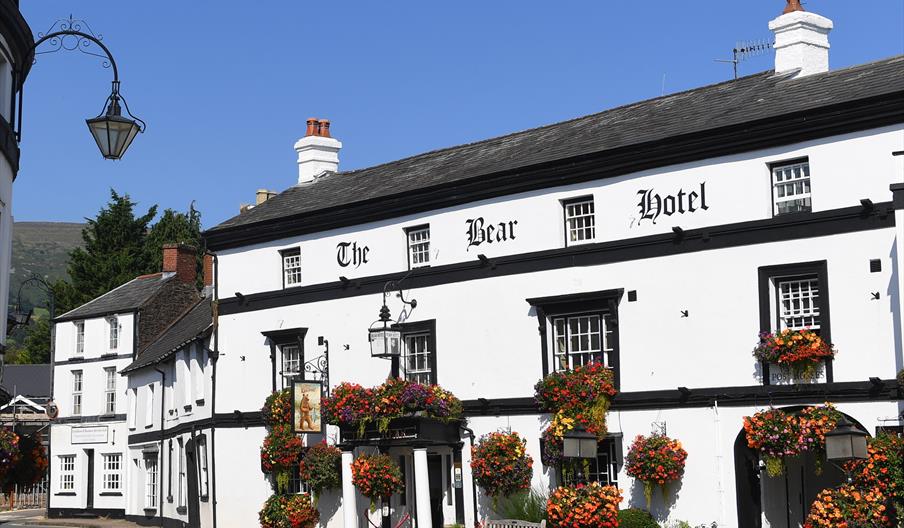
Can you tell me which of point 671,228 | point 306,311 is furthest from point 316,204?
point 671,228

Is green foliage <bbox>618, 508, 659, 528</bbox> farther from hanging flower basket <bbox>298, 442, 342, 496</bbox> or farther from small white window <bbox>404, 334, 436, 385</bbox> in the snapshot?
hanging flower basket <bbox>298, 442, 342, 496</bbox>

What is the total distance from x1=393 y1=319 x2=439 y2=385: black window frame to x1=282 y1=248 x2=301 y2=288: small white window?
4.38 meters

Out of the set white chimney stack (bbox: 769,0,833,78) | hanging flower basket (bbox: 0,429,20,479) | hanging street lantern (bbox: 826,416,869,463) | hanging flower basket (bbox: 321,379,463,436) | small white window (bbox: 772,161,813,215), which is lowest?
hanging street lantern (bbox: 826,416,869,463)

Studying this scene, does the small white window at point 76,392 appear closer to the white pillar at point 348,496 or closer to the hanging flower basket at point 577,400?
the white pillar at point 348,496

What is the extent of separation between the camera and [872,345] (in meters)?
21.3

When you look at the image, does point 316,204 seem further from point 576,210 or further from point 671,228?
point 671,228

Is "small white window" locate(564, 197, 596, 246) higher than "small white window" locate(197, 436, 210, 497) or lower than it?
higher

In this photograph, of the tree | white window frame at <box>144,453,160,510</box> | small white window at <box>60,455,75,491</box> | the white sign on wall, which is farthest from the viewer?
the tree

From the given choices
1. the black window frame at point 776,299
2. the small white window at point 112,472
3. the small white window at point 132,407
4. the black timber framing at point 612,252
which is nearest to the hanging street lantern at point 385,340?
the black timber framing at point 612,252

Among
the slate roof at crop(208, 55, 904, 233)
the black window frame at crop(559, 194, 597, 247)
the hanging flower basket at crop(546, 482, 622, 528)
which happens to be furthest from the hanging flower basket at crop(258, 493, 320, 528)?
the black window frame at crop(559, 194, 597, 247)

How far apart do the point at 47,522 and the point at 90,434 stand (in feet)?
14.5

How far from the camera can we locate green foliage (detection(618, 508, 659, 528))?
23.3 metres

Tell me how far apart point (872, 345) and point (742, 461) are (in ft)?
11.0

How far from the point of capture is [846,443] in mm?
19797
